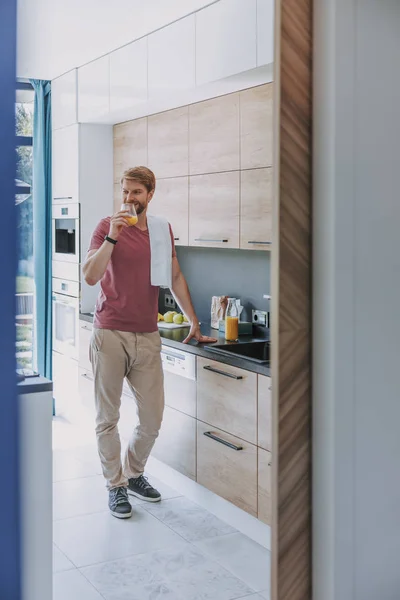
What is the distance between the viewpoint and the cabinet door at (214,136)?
12.6 feet

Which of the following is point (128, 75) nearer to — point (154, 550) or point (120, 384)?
point (120, 384)

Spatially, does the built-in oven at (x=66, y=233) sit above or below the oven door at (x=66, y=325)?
above

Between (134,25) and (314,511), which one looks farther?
(134,25)

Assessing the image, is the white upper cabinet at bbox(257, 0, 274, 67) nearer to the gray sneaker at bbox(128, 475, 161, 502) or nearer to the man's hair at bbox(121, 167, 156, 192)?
the man's hair at bbox(121, 167, 156, 192)

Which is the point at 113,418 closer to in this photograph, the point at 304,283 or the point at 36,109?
the point at 304,283

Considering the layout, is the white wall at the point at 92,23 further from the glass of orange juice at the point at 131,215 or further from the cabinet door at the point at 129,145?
the glass of orange juice at the point at 131,215

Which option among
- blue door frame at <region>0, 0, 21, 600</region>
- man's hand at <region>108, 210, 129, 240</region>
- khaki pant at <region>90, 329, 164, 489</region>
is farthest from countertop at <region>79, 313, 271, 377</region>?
blue door frame at <region>0, 0, 21, 600</region>

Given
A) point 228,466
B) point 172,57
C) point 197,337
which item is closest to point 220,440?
point 228,466

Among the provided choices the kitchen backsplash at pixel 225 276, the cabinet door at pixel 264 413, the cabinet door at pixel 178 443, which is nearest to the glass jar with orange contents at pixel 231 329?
the kitchen backsplash at pixel 225 276

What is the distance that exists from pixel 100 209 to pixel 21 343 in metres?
3.38

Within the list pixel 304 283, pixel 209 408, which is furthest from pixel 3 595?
pixel 209 408

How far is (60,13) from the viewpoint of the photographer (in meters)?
3.79

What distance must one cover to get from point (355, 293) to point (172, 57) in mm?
2358

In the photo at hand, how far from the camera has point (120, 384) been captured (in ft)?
12.4
